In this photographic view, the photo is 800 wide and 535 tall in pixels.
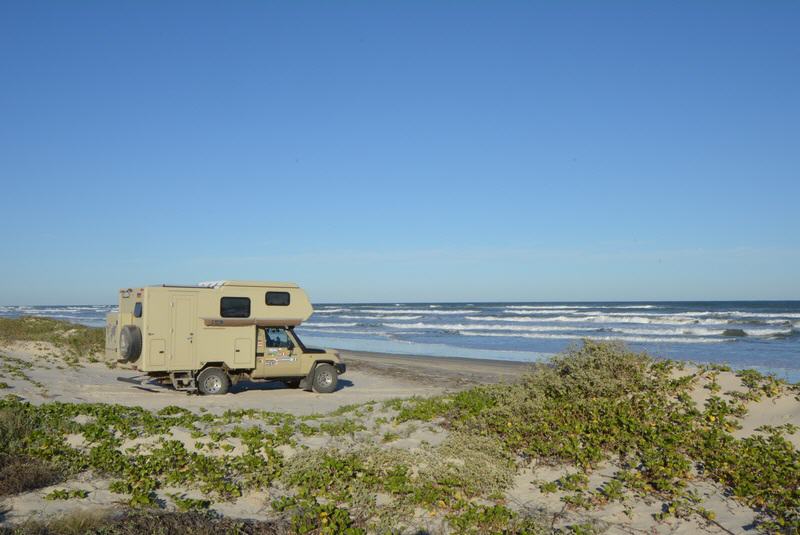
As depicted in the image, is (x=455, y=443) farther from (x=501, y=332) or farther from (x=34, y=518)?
(x=501, y=332)

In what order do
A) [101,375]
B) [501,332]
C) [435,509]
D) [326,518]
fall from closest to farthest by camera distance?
[326,518] → [435,509] → [101,375] → [501,332]

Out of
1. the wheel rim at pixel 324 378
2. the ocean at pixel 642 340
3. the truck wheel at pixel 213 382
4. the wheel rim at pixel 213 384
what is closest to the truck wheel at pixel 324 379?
the wheel rim at pixel 324 378

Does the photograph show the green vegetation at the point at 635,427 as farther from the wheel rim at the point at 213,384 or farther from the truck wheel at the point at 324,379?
the wheel rim at the point at 213,384

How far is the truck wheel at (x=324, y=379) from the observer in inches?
635

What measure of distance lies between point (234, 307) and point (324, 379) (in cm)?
295

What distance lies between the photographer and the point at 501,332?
4369 cm

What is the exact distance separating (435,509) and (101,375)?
46.6ft

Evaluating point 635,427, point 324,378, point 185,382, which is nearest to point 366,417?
point 635,427

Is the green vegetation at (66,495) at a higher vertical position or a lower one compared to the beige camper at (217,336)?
lower

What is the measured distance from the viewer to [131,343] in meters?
A: 13.9

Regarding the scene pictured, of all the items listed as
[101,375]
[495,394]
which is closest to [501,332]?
[101,375]

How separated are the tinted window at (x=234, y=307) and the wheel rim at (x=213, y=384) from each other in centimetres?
150

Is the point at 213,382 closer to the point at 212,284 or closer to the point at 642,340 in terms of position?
the point at 212,284

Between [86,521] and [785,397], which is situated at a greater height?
[785,397]
